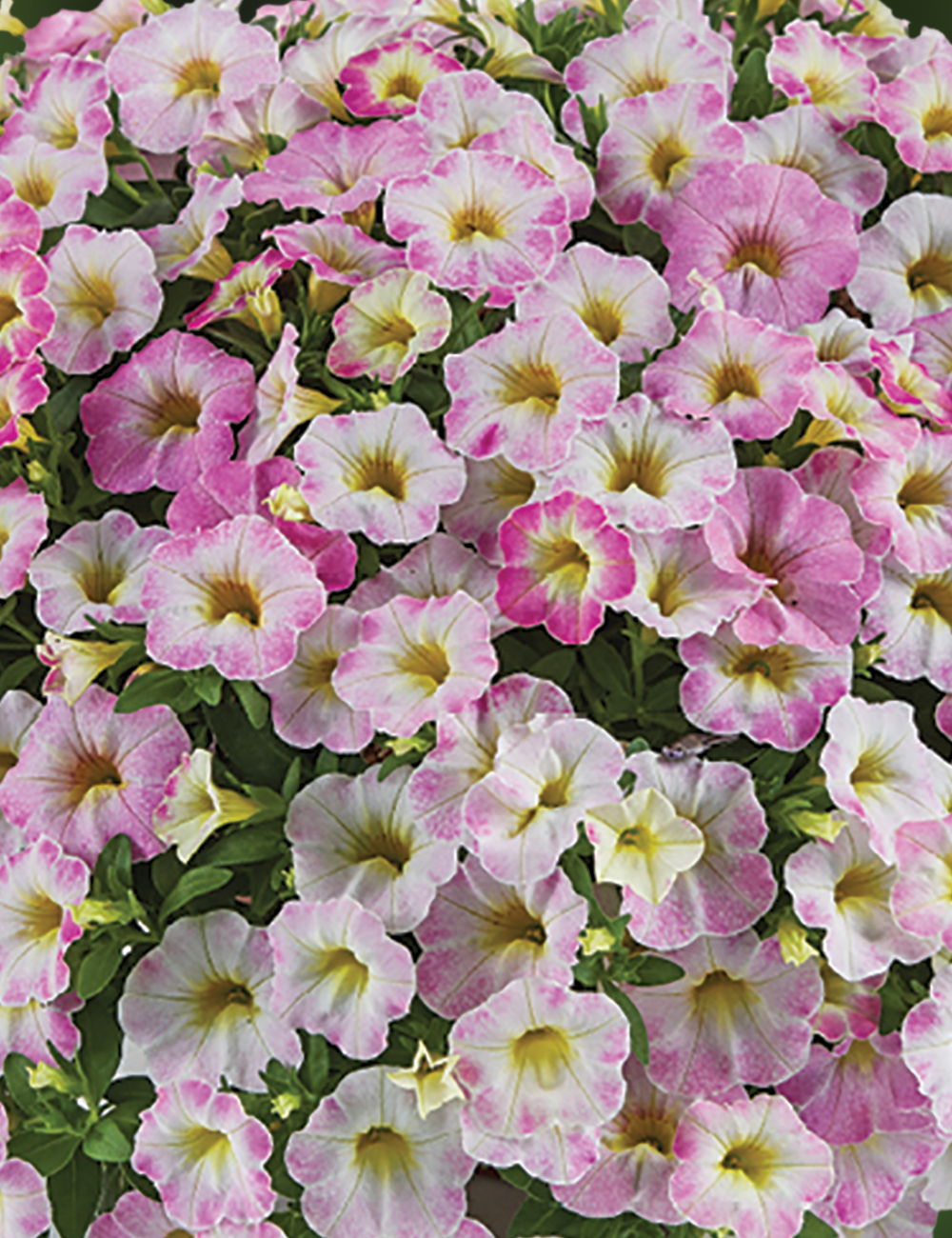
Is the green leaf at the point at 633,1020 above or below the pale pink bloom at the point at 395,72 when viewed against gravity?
below

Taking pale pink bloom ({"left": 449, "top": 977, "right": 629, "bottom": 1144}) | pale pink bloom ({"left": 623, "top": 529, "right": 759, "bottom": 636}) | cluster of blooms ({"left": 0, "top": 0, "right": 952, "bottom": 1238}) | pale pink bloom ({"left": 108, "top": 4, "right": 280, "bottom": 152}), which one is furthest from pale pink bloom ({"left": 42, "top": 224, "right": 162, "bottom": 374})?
pale pink bloom ({"left": 449, "top": 977, "right": 629, "bottom": 1144})

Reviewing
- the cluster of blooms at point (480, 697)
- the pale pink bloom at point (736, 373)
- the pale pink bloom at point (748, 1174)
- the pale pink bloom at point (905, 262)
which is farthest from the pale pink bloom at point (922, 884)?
the pale pink bloom at point (905, 262)

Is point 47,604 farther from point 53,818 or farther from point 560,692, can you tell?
point 560,692

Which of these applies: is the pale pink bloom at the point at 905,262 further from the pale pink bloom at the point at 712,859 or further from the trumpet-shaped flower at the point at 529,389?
the pale pink bloom at the point at 712,859

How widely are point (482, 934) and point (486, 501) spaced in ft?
0.73

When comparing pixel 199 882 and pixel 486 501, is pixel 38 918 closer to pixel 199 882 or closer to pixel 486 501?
pixel 199 882

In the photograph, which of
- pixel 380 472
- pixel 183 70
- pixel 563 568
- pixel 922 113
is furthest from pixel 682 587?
pixel 183 70

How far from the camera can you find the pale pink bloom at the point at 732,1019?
0.72m

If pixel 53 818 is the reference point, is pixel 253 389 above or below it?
above

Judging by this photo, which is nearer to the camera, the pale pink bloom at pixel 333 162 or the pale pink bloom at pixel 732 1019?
the pale pink bloom at pixel 732 1019

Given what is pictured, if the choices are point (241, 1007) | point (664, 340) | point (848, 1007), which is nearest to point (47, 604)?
point (241, 1007)

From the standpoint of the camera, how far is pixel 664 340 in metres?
0.79

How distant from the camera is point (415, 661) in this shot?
719mm

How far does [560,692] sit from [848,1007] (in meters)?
0.23
